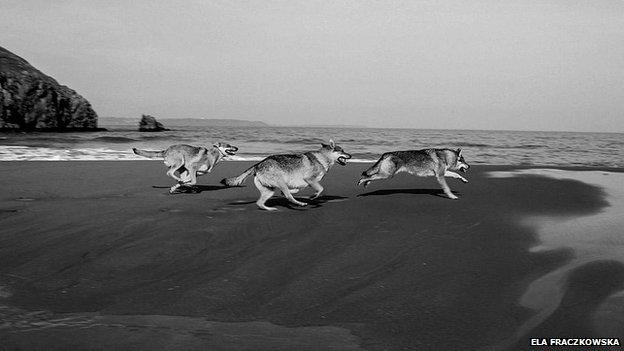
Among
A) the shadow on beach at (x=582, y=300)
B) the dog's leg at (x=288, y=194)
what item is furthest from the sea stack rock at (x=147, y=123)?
the shadow on beach at (x=582, y=300)

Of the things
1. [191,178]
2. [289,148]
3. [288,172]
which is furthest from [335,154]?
[289,148]

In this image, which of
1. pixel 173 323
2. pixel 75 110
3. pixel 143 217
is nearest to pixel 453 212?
pixel 143 217

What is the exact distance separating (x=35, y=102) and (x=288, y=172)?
174ft

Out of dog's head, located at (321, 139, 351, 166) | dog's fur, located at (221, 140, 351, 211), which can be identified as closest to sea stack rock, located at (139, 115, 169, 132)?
dog's fur, located at (221, 140, 351, 211)

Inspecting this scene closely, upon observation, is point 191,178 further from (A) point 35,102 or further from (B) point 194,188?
(A) point 35,102

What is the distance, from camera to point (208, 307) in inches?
147

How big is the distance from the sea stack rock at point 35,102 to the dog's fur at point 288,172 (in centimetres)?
4871

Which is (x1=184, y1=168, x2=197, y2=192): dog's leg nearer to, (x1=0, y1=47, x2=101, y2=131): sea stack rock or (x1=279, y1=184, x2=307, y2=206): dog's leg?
(x1=279, y1=184, x2=307, y2=206): dog's leg

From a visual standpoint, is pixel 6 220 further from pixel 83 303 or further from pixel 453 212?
pixel 453 212

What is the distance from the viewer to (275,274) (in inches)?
180

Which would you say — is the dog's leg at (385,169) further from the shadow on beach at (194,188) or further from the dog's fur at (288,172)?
the shadow on beach at (194,188)

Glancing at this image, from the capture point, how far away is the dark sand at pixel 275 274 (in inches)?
127

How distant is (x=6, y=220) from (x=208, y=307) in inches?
186

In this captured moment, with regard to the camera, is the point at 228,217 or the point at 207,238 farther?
the point at 228,217
